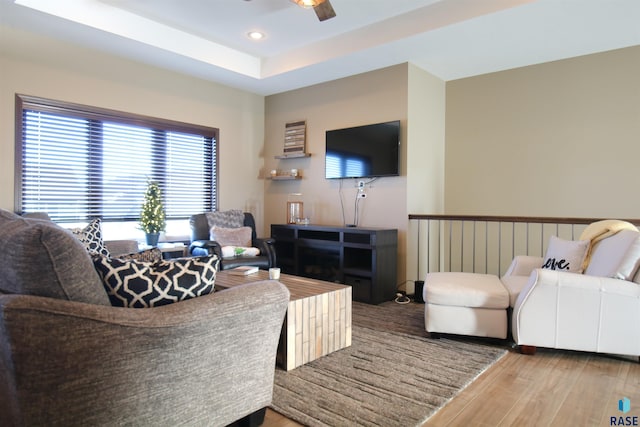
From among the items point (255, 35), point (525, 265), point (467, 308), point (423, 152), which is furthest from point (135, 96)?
point (525, 265)

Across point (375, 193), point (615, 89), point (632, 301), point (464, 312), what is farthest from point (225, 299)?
point (615, 89)

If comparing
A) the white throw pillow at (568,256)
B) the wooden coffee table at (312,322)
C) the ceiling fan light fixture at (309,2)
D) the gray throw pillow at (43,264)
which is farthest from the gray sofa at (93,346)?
the white throw pillow at (568,256)

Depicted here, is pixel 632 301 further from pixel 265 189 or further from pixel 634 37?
pixel 265 189

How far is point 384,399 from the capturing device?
2.09 meters

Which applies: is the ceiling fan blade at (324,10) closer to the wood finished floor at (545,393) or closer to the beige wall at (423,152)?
the beige wall at (423,152)

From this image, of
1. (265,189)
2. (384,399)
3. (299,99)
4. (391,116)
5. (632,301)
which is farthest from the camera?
(265,189)

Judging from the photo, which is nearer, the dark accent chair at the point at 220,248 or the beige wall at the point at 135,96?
the beige wall at the point at 135,96

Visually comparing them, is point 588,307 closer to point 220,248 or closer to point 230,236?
point 220,248

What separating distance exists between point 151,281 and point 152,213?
326 cm

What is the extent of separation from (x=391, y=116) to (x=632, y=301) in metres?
2.94

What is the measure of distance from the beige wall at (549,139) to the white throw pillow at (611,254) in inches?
66.4

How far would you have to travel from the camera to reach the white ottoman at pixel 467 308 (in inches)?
114

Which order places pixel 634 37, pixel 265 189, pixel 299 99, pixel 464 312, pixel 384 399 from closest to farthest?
1. pixel 384 399
2. pixel 464 312
3. pixel 634 37
4. pixel 299 99
5. pixel 265 189

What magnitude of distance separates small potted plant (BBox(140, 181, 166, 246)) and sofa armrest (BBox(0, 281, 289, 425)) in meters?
3.16
